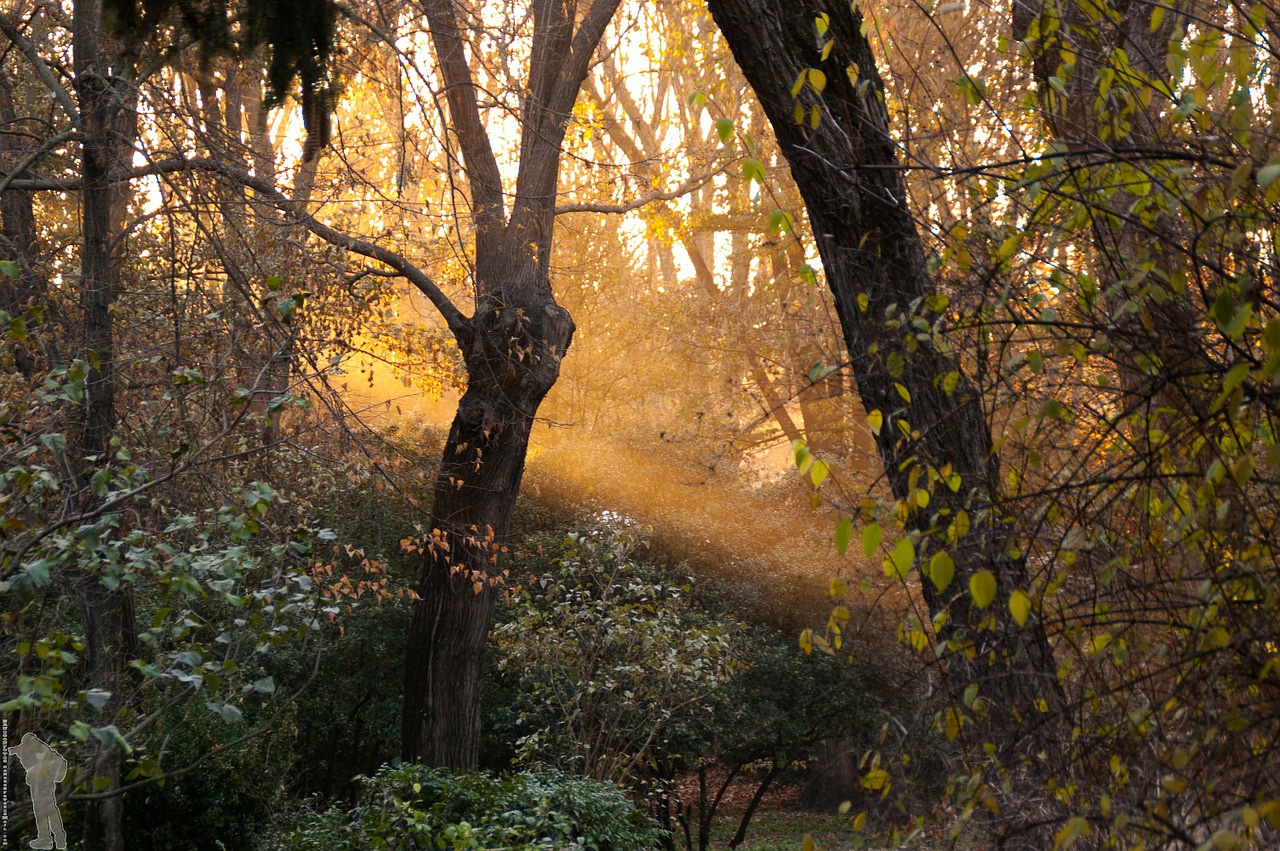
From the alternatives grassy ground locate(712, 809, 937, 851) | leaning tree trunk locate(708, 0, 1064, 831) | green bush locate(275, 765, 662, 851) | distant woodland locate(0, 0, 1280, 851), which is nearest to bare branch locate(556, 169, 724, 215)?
distant woodland locate(0, 0, 1280, 851)

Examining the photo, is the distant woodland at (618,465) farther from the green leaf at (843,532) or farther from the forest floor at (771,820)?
the forest floor at (771,820)

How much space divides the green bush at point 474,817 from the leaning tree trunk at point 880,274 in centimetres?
283

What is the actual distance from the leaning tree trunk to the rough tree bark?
424 centimetres

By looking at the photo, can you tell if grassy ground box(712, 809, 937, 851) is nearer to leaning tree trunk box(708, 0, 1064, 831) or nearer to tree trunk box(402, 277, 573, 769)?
Answer: tree trunk box(402, 277, 573, 769)

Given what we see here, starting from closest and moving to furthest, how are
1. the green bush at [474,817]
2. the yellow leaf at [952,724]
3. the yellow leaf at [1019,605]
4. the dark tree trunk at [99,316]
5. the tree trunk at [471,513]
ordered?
the yellow leaf at [1019,605] → the yellow leaf at [952,724] → the dark tree trunk at [99,316] → the green bush at [474,817] → the tree trunk at [471,513]

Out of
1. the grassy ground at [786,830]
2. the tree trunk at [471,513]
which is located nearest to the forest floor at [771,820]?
the grassy ground at [786,830]

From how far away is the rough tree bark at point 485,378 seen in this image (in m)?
7.67

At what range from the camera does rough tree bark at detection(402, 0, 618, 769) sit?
7672 millimetres

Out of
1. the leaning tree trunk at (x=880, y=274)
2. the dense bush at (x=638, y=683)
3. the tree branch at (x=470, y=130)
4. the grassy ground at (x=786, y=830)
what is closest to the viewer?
the leaning tree trunk at (x=880, y=274)

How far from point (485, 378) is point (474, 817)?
10.7 feet

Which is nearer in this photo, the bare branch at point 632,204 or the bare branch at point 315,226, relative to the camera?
the bare branch at point 315,226

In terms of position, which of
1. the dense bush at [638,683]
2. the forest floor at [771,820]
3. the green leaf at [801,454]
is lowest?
the forest floor at [771,820]

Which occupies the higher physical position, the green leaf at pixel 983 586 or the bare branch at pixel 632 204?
the bare branch at pixel 632 204

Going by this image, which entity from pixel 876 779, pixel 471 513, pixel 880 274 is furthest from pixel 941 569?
pixel 471 513
